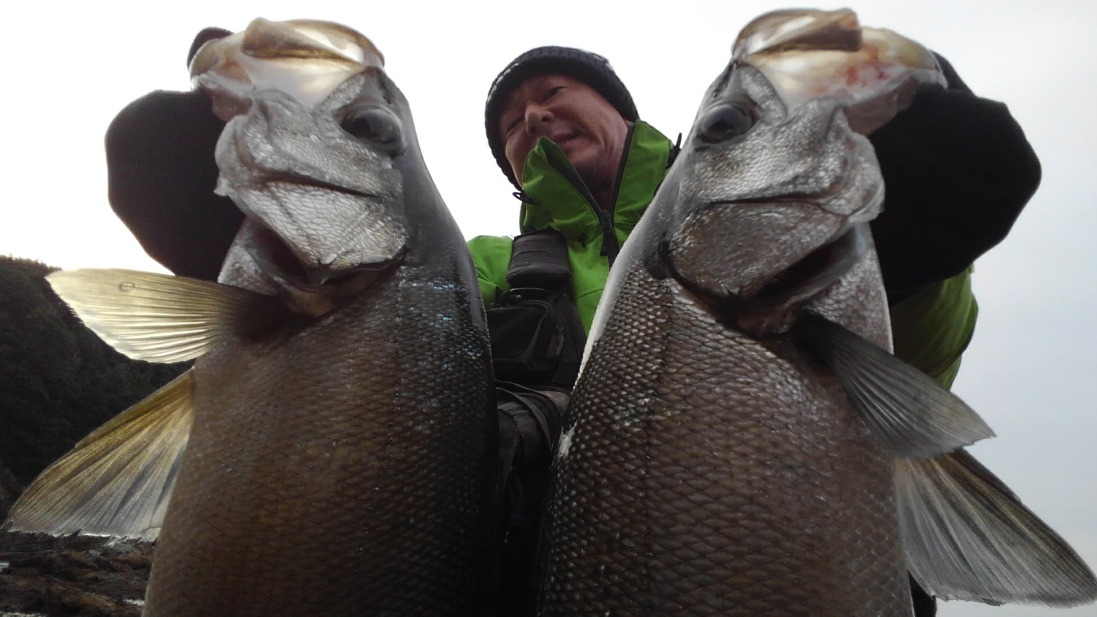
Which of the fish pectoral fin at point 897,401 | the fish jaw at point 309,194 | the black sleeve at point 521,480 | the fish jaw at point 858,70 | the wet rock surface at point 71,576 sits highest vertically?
the fish jaw at point 858,70

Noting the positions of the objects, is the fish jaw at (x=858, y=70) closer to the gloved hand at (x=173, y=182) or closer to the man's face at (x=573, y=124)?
the gloved hand at (x=173, y=182)

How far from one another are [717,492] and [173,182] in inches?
83.8

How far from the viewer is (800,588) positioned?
1.29 m

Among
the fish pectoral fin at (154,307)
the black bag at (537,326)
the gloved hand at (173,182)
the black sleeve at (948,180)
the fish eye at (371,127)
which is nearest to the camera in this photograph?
the fish pectoral fin at (154,307)

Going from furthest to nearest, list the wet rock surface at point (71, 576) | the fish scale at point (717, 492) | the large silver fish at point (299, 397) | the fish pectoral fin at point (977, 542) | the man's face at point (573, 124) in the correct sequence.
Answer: the wet rock surface at point (71, 576), the man's face at point (573, 124), the large silver fish at point (299, 397), the fish pectoral fin at point (977, 542), the fish scale at point (717, 492)

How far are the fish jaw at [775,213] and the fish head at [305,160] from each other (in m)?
0.85

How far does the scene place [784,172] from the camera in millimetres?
1711

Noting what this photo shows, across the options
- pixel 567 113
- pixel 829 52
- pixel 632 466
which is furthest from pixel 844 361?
pixel 567 113

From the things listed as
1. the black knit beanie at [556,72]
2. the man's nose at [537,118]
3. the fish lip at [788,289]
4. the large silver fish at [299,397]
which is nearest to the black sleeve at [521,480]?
the large silver fish at [299,397]

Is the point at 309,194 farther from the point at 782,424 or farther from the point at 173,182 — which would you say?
the point at 782,424

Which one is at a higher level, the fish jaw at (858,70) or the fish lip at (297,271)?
the fish jaw at (858,70)

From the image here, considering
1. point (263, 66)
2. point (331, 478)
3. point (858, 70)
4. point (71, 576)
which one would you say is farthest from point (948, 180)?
point (71, 576)

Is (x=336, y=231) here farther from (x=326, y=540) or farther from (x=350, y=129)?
(x=326, y=540)

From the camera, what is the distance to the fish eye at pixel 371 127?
220 cm
